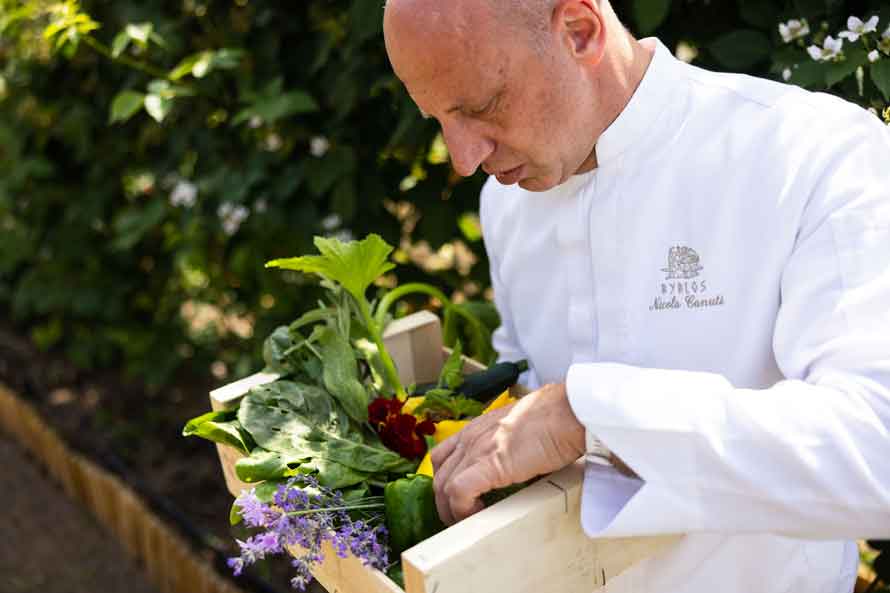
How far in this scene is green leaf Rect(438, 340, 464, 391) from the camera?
161 centimetres

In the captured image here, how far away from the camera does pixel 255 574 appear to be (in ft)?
9.58

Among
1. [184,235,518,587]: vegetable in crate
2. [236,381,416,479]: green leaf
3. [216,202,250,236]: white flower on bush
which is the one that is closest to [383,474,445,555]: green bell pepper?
[184,235,518,587]: vegetable in crate

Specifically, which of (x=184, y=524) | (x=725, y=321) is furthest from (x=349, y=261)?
(x=184, y=524)

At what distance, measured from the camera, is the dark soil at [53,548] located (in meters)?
3.25

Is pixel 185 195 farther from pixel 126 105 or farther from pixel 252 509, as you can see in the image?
pixel 252 509

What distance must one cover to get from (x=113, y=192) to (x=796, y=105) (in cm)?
286

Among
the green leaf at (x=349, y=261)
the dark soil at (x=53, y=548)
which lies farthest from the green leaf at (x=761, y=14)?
A: the dark soil at (x=53, y=548)

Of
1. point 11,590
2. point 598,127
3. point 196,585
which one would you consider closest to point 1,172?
point 11,590

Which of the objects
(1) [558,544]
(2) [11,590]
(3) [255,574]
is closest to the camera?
(1) [558,544]

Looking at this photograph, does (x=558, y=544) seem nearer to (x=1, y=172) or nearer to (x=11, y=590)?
(x=11, y=590)

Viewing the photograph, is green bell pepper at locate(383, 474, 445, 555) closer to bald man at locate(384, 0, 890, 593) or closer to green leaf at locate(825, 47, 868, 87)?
bald man at locate(384, 0, 890, 593)

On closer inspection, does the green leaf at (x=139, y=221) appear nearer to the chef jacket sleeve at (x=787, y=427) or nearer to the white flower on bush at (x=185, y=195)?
the white flower on bush at (x=185, y=195)

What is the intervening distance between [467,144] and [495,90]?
10cm

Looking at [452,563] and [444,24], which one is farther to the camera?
[444,24]
